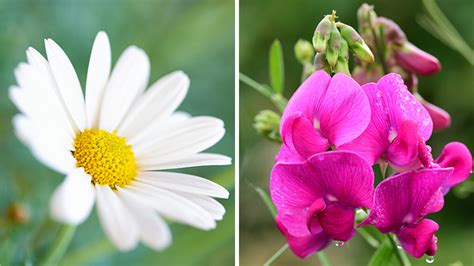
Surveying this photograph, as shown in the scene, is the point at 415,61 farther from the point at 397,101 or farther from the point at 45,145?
the point at 45,145

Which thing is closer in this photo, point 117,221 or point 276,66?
point 117,221

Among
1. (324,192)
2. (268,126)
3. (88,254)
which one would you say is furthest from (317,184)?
(88,254)

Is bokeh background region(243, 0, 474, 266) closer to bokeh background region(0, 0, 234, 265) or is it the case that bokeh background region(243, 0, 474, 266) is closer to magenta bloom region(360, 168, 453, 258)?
bokeh background region(0, 0, 234, 265)

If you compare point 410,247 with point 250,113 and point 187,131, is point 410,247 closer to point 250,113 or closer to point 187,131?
point 187,131

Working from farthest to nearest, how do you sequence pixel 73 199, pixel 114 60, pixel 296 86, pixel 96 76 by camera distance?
1. pixel 296 86
2. pixel 114 60
3. pixel 96 76
4. pixel 73 199

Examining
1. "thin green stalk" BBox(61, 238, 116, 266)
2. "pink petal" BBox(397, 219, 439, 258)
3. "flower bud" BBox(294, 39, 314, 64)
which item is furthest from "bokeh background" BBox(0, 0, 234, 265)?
"pink petal" BBox(397, 219, 439, 258)

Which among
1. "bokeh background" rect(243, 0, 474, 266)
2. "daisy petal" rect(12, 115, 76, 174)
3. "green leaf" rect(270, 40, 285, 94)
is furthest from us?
"bokeh background" rect(243, 0, 474, 266)
